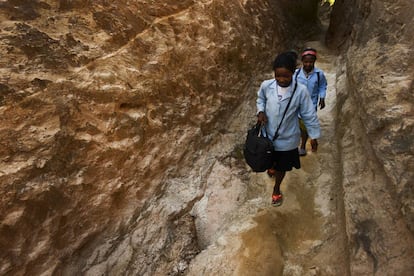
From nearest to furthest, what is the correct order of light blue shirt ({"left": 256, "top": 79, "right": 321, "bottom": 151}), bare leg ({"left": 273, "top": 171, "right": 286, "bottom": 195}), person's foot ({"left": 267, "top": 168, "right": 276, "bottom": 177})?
light blue shirt ({"left": 256, "top": 79, "right": 321, "bottom": 151}), bare leg ({"left": 273, "top": 171, "right": 286, "bottom": 195}), person's foot ({"left": 267, "top": 168, "right": 276, "bottom": 177})

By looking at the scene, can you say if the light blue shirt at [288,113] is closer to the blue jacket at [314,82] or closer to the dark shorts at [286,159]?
the dark shorts at [286,159]

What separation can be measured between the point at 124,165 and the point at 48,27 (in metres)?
1.40

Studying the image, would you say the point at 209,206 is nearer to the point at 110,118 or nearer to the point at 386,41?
the point at 110,118

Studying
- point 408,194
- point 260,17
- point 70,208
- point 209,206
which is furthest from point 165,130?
point 260,17

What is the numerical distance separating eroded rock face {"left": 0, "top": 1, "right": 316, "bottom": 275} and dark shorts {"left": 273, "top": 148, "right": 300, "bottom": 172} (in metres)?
0.84

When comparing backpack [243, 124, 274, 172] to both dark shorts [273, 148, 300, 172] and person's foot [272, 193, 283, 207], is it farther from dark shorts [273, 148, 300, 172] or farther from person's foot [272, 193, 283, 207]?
person's foot [272, 193, 283, 207]

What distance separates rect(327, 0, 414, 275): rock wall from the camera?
88.1 inches

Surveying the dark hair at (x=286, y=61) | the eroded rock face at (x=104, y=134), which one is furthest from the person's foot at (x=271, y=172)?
the dark hair at (x=286, y=61)

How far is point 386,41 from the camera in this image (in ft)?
10.3

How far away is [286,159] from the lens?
3.17 metres

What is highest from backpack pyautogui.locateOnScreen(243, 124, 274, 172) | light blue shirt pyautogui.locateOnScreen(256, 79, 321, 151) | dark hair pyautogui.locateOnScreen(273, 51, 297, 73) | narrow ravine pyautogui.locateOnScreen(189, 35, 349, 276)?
dark hair pyautogui.locateOnScreen(273, 51, 297, 73)

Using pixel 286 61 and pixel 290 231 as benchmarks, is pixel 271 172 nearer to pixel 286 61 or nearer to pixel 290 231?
pixel 290 231

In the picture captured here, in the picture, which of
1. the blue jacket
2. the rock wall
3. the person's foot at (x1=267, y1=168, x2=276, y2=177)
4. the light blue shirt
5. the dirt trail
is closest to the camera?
the rock wall

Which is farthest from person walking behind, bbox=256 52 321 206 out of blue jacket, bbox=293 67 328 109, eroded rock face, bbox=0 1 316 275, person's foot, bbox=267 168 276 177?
blue jacket, bbox=293 67 328 109
